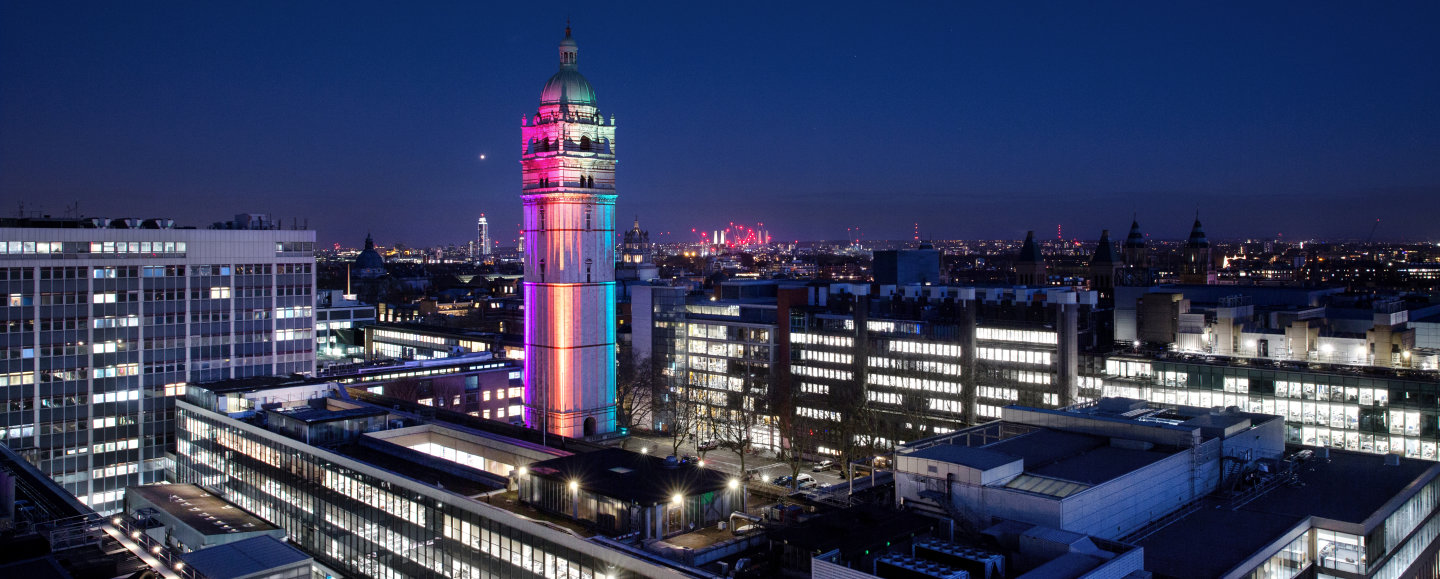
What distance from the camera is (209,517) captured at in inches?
2020

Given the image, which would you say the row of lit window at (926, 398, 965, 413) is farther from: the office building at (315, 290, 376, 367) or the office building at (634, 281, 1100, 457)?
the office building at (315, 290, 376, 367)

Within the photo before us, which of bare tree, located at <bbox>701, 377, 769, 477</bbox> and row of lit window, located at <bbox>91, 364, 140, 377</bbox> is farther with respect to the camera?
bare tree, located at <bbox>701, 377, 769, 477</bbox>

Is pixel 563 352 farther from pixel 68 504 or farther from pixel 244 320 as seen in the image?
pixel 68 504

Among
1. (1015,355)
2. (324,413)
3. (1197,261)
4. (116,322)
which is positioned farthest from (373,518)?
(1197,261)

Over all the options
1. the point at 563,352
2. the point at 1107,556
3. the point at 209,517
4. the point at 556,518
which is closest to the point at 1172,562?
the point at 1107,556

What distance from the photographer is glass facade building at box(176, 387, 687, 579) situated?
36.5 meters

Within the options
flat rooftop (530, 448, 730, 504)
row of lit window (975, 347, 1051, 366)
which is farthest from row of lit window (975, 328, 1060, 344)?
flat rooftop (530, 448, 730, 504)

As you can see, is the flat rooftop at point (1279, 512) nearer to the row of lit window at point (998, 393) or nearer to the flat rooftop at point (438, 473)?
the flat rooftop at point (438, 473)

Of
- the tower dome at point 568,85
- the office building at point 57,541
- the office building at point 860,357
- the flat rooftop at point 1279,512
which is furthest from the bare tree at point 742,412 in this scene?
the office building at point 57,541

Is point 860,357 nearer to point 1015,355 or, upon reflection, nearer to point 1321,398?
point 1015,355

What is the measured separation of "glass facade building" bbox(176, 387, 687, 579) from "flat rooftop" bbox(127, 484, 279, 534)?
7.88 feet

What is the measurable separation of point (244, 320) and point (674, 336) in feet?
142

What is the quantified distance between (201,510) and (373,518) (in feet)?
42.1

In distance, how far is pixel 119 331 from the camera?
75188mm
